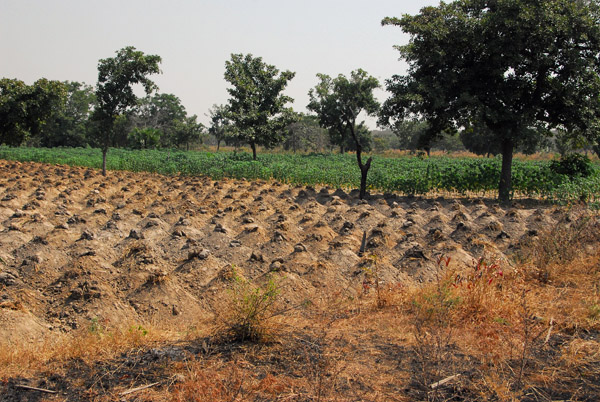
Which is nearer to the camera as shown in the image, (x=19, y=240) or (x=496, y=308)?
(x=496, y=308)

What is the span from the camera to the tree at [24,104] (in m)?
25.4

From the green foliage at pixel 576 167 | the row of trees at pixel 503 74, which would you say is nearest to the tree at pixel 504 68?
the row of trees at pixel 503 74

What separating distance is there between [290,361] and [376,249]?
18.9 feet

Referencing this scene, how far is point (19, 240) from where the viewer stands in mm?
9703

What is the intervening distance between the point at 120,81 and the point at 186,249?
52.8 feet

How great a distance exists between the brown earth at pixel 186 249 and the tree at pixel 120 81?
7.74m

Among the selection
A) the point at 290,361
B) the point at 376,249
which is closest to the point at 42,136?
the point at 376,249

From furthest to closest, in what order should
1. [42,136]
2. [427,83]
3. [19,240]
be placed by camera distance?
[42,136] < [427,83] < [19,240]

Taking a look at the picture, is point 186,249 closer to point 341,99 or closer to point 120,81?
point 120,81

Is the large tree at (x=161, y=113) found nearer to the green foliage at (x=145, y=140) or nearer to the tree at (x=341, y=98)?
the green foliage at (x=145, y=140)

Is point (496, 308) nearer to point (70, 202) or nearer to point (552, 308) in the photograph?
point (552, 308)

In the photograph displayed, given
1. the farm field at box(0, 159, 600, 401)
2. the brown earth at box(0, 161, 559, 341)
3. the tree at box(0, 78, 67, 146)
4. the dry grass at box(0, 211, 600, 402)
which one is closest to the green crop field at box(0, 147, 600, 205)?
the brown earth at box(0, 161, 559, 341)

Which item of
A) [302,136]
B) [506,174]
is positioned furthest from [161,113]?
[506,174]

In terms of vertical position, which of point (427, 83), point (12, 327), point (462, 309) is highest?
point (427, 83)
